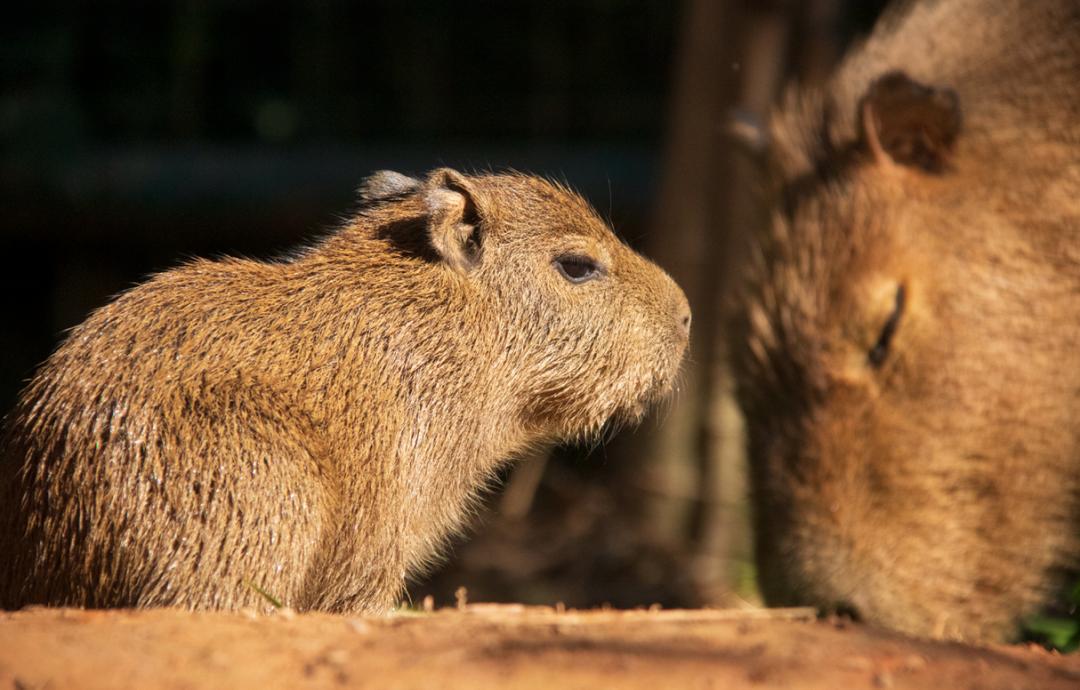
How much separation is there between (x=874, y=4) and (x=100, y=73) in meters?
5.18

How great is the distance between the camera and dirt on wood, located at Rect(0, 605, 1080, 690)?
2.27 metres

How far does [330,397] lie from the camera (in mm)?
3137

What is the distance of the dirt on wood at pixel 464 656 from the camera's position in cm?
227

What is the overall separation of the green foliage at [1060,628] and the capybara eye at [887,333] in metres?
0.85

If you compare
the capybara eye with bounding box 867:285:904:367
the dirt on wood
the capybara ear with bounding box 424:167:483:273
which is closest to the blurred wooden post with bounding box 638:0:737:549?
the capybara eye with bounding box 867:285:904:367

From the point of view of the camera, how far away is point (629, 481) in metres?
8.08

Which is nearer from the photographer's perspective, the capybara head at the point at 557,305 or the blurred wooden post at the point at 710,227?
the capybara head at the point at 557,305

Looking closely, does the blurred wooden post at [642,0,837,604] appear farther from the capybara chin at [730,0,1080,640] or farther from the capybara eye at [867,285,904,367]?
the capybara eye at [867,285,904,367]

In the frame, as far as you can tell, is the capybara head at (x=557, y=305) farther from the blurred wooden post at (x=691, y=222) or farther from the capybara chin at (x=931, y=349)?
the blurred wooden post at (x=691, y=222)

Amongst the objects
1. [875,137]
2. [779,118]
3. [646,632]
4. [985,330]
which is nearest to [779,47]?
[779,118]

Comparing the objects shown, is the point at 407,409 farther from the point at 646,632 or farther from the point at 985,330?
the point at 985,330

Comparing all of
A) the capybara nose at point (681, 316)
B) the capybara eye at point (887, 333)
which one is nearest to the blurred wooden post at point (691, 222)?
the capybara eye at point (887, 333)

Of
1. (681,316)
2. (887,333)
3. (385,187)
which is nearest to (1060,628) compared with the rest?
(887,333)

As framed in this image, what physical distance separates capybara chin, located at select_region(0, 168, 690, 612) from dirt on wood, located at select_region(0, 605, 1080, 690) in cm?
22
